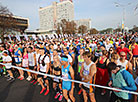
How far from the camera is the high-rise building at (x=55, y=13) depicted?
106 m

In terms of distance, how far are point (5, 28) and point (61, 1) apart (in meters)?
113

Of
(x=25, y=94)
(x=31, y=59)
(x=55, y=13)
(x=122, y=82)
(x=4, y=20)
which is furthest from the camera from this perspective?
(x=55, y=13)

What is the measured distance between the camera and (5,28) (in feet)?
47.8

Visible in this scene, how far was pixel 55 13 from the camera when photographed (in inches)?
4345

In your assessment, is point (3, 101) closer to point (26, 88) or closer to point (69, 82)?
point (26, 88)

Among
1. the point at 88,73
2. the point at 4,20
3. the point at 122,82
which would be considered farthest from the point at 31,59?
the point at 4,20

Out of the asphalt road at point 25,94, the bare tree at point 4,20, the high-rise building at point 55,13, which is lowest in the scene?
the asphalt road at point 25,94

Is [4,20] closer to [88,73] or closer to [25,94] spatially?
[25,94]

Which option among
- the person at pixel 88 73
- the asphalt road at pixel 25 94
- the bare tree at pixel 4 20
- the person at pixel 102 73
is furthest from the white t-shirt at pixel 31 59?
the bare tree at pixel 4 20

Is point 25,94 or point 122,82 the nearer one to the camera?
point 122,82

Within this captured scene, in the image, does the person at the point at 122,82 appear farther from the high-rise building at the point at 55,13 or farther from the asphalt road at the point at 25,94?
the high-rise building at the point at 55,13

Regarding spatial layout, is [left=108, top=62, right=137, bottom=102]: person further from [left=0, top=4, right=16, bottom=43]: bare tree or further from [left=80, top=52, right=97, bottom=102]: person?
[left=0, top=4, right=16, bottom=43]: bare tree

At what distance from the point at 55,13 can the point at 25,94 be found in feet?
387

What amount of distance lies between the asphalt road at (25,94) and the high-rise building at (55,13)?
106m
